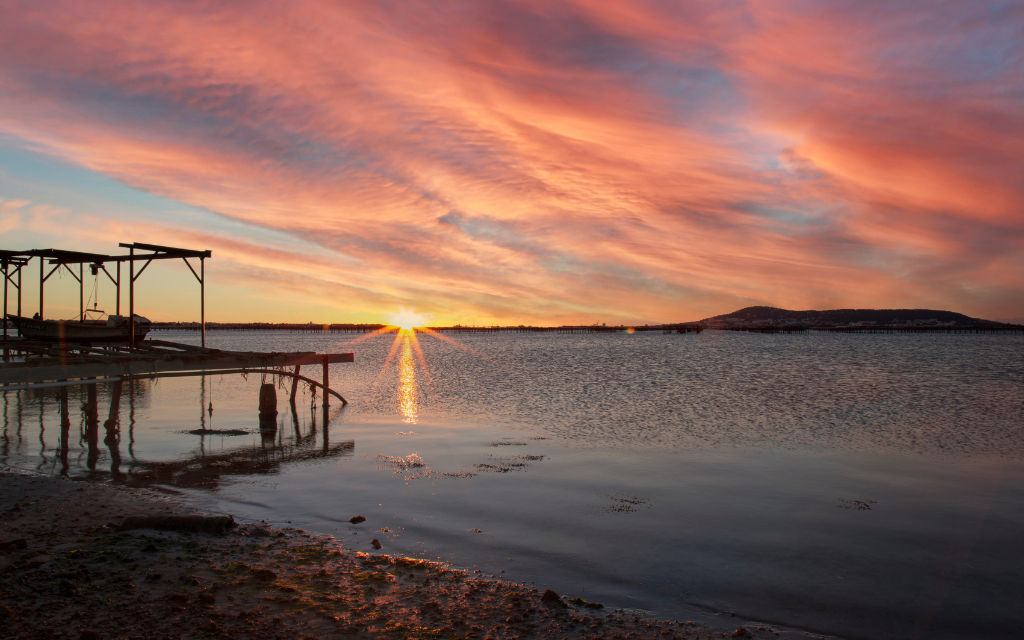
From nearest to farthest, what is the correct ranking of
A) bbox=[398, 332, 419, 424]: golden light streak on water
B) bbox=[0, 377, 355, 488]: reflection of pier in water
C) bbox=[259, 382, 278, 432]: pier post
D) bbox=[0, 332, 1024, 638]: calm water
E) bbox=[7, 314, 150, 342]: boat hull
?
1. bbox=[0, 332, 1024, 638]: calm water
2. bbox=[0, 377, 355, 488]: reflection of pier in water
3. bbox=[259, 382, 278, 432]: pier post
4. bbox=[398, 332, 419, 424]: golden light streak on water
5. bbox=[7, 314, 150, 342]: boat hull

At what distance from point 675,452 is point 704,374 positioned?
111ft

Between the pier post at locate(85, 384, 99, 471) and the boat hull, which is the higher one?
the boat hull

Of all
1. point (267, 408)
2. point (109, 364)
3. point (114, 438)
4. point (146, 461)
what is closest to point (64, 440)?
point (114, 438)

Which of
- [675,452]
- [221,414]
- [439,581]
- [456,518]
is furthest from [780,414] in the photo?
[221,414]

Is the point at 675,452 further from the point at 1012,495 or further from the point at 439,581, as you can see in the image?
the point at 439,581

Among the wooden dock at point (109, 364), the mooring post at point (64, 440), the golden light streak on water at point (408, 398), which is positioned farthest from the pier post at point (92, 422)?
the golden light streak on water at point (408, 398)

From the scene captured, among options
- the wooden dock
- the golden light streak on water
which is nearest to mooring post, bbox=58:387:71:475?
the wooden dock

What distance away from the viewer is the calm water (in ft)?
28.9

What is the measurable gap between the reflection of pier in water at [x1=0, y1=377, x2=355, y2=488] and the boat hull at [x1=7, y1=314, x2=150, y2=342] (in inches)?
186

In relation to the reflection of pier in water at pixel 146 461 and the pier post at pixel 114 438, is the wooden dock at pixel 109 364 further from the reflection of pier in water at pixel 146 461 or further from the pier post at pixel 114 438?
the reflection of pier in water at pixel 146 461

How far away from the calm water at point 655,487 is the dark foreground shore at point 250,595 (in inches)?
39.9

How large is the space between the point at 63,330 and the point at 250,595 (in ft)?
98.8

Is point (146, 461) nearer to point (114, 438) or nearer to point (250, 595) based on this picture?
point (114, 438)

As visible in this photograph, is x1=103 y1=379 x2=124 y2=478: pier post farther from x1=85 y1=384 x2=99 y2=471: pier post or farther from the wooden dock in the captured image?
the wooden dock
